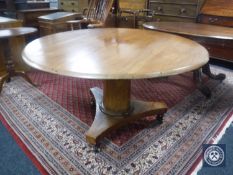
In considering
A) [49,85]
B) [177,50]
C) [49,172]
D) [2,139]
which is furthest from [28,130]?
[177,50]

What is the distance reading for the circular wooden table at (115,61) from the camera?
0.97 m

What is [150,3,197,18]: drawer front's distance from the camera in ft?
9.34

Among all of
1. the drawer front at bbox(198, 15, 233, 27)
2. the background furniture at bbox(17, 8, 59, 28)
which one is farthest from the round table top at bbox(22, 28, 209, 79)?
the background furniture at bbox(17, 8, 59, 28)

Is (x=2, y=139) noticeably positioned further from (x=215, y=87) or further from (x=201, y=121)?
(x=215, y=87)

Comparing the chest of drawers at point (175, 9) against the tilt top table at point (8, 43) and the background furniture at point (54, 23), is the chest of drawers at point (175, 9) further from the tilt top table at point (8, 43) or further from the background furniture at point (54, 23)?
the tilt top table at point (8, 43)

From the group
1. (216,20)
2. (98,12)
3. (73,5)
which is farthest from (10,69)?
(216,20)

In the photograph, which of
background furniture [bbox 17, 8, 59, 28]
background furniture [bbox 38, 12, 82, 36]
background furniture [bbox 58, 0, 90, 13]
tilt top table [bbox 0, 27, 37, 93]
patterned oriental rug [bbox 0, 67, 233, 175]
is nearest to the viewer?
patterned oriental rug [bbox 0, 67, 233, 175]

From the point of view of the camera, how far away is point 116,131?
1.61 metres

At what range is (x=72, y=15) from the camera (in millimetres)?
3365

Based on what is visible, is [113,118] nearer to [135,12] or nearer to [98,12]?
[98,12]

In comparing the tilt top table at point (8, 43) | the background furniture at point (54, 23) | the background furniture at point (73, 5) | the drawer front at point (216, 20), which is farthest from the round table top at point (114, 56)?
the background furniture at point (73, 5)

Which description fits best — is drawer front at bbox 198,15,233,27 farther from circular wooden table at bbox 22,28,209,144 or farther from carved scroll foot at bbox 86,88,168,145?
carved scroll foot at bbox 86,88,168,145

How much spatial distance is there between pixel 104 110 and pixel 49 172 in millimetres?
586

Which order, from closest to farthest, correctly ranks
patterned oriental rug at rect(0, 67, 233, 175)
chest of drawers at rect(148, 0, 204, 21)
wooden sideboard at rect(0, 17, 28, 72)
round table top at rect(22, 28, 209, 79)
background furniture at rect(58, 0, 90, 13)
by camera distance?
1. round table top at rect(22, 28, 209, 79)
2. patterned oriental rug at rect(0, 67, 233, 175)
3. wooden sideboard at rect(0, 17, 28, 72)
4. chest of drawers at rect(148, 0, 204, 21)
5. background furniture at rect(58, 0, 90, 13)
